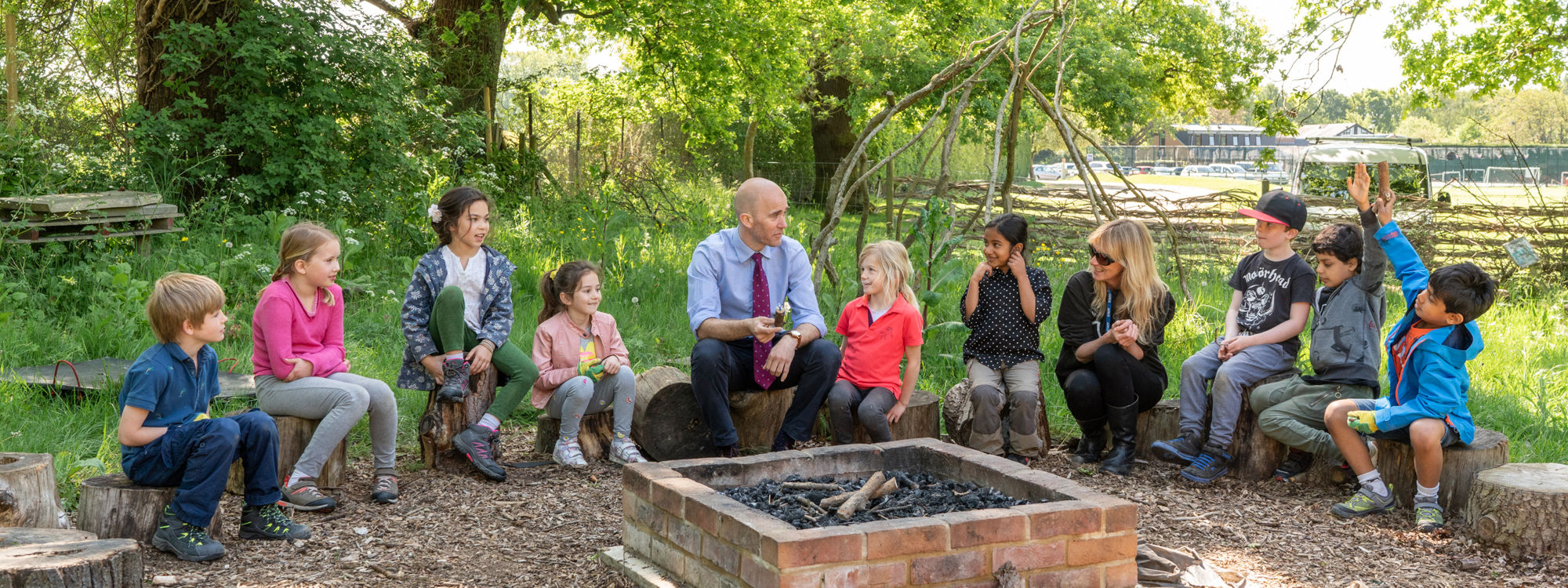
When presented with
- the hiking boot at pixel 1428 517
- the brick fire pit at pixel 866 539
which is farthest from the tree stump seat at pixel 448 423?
the hiking boot at pixel 1428 517

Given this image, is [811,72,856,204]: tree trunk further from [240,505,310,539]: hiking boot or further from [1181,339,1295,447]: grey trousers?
[240,505,310,539]: hiking boot

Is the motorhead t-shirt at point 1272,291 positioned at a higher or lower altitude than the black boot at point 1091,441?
higher

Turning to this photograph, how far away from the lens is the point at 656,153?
17.8 metres

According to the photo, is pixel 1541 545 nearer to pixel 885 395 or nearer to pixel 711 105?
pixel 885 395

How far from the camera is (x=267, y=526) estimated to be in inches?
141

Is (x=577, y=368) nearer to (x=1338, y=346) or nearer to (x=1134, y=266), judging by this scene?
(x=1134, y=266)

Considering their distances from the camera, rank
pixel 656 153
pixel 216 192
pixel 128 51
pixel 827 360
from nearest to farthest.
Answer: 1. pixel 827 360
2. pixel 216 192
3. pixel 128 51
4. pixel 656 153

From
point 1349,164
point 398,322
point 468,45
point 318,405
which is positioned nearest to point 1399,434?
point 318,405

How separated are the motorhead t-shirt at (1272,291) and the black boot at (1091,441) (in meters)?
0.78

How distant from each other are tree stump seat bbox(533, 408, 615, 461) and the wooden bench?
13.2 feet

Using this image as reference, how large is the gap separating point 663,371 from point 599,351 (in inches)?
12.5

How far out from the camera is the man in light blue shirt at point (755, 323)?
176 inches

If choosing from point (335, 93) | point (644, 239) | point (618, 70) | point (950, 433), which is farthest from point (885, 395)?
point (618, 70)

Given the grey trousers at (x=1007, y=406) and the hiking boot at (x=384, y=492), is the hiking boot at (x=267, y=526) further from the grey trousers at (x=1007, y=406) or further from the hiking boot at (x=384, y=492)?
the grey trousers at (x=1007, y=406)
